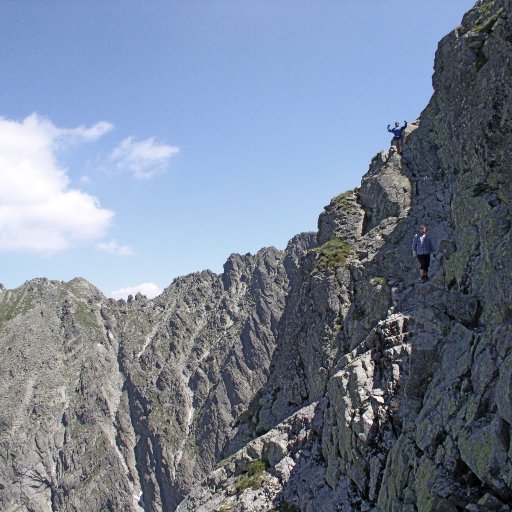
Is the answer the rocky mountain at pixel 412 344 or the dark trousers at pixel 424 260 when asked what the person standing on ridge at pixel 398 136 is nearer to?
the rocky mountain at pixel 412 344

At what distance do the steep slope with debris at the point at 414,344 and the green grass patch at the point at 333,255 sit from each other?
0.19 metres

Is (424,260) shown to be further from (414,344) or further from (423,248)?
(414,344)

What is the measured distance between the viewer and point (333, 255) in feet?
179

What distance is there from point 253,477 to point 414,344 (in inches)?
977

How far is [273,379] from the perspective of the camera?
59.6 metres

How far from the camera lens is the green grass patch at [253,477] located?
40.9 metres

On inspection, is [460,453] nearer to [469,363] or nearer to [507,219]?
[469,363]

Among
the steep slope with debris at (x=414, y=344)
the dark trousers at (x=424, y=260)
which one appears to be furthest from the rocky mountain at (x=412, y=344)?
the dark trousers at (x=424, y=260)

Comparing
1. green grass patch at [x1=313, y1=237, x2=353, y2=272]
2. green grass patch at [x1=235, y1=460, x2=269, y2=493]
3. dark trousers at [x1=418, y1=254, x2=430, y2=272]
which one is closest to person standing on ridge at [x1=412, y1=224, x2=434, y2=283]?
dark trousers at [x1=418, y1=254, x2=430, y2=272]

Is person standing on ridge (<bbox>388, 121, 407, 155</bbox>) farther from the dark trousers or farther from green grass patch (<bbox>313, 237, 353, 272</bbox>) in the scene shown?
the dark trousers

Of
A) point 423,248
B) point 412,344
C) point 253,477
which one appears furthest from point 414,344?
point 253,477

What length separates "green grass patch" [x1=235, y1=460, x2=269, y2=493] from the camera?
40.9 m

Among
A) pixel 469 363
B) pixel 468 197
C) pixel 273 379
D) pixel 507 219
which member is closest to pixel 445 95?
pixel 468 197

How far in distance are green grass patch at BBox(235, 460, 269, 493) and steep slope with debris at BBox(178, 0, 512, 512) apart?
156 millimetres
